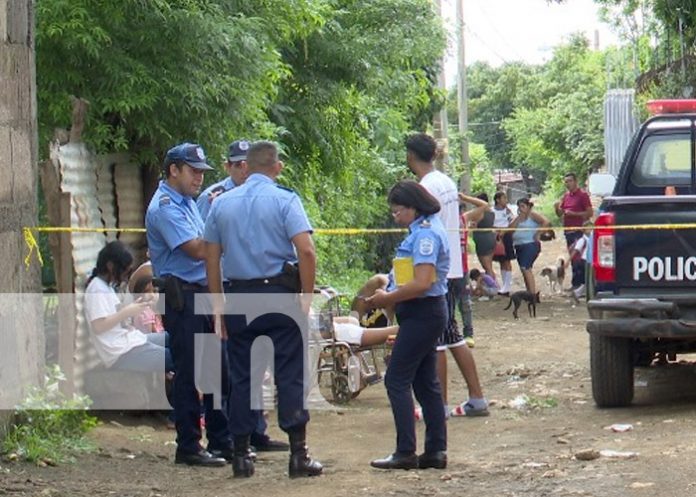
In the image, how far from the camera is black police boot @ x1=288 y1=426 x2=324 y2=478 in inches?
294

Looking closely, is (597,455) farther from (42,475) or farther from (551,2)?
(551,2)

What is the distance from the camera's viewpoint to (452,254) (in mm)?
9875

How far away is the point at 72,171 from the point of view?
930cm

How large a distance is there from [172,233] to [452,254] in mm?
2637

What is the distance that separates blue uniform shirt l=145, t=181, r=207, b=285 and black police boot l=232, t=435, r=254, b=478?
37.6 inches

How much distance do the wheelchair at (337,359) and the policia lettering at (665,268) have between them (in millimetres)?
2161

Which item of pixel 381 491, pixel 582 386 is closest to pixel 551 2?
pixel 582 386

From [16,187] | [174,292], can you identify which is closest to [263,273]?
[174,292]

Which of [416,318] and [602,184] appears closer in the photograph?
[416,318]

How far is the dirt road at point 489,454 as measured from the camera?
7098 mm

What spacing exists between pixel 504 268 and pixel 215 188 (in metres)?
12.3

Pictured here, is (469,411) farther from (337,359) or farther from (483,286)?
(483,286)

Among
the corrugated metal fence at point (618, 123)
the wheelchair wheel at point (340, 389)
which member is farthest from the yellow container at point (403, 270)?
the corrugated metal fence at point (618, 123)

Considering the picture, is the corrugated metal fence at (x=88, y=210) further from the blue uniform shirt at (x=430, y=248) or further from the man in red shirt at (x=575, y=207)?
the man in red shirt at (x=575, y=207)
